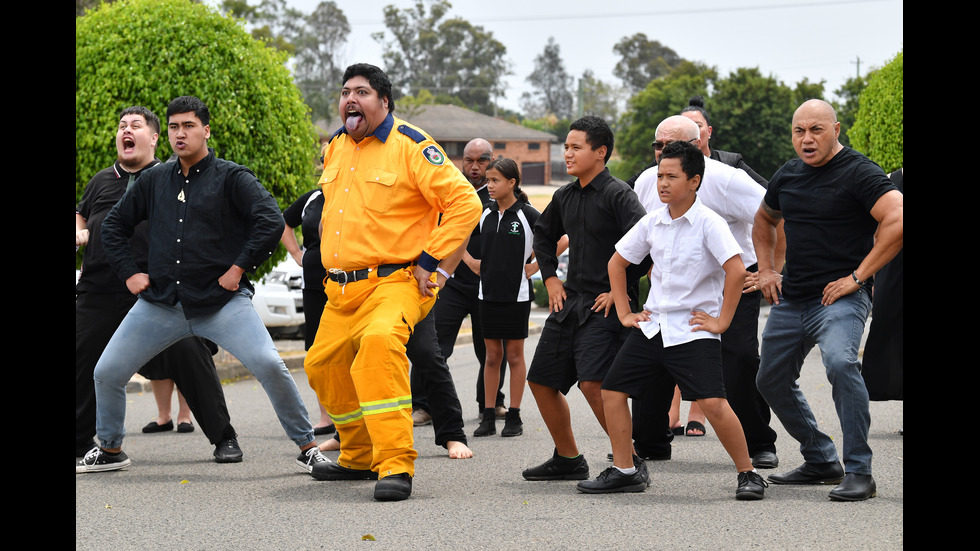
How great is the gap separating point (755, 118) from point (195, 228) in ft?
127

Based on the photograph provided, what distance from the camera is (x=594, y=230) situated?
6414 millimetres

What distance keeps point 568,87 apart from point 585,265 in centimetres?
11416

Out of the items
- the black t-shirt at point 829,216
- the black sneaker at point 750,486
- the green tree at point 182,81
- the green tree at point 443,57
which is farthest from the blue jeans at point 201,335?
the green tree at point 443,57

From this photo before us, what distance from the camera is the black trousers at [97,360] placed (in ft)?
24.1

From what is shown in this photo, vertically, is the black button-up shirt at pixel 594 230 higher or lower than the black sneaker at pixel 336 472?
higher

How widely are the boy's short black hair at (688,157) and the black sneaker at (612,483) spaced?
5.26ft

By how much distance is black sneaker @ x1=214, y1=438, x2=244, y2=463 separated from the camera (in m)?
7.30

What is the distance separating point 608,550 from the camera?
4902 mm

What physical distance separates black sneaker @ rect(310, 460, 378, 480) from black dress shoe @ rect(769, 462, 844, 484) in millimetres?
2330

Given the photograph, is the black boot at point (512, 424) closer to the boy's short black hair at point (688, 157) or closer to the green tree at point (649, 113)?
the boy's short black hair at point (688, 157)

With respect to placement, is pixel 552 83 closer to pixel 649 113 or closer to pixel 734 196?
pixel 649 113

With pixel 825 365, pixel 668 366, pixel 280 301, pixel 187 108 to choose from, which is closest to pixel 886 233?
pixel 825 365
